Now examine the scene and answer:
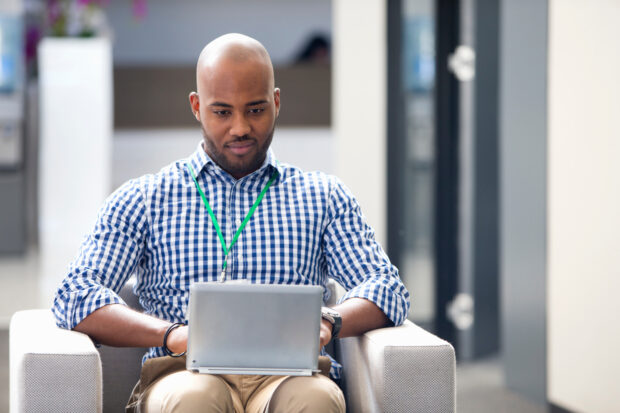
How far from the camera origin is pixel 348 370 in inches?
73.4

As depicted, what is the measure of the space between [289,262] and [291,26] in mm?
7609

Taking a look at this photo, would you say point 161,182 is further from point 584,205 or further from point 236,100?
point 584,205

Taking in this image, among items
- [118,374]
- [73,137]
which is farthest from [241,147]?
[73,137]

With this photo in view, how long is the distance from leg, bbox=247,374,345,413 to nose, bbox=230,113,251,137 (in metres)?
0.54

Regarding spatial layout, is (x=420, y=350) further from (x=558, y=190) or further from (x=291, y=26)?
(x=291, y=26)

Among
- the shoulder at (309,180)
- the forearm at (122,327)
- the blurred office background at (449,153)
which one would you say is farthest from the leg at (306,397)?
the blurred office background at (449,153)

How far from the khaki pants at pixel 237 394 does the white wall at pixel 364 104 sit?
9.06ft

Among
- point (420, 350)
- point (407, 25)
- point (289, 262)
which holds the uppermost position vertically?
point (407, 25)

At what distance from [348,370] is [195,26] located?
7712 millimetres

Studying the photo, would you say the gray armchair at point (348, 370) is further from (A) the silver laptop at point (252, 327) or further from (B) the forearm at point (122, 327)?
(A) the silver laptop at point (252, 327)

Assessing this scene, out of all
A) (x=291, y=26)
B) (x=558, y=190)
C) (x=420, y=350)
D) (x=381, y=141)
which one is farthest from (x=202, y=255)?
(x=291, y=26)

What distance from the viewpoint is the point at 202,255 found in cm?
185

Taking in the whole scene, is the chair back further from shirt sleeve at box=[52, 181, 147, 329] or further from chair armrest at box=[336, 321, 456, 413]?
chair armrest at box=[336, 321, 456, 413]

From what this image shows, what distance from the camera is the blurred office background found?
296 centimetres
